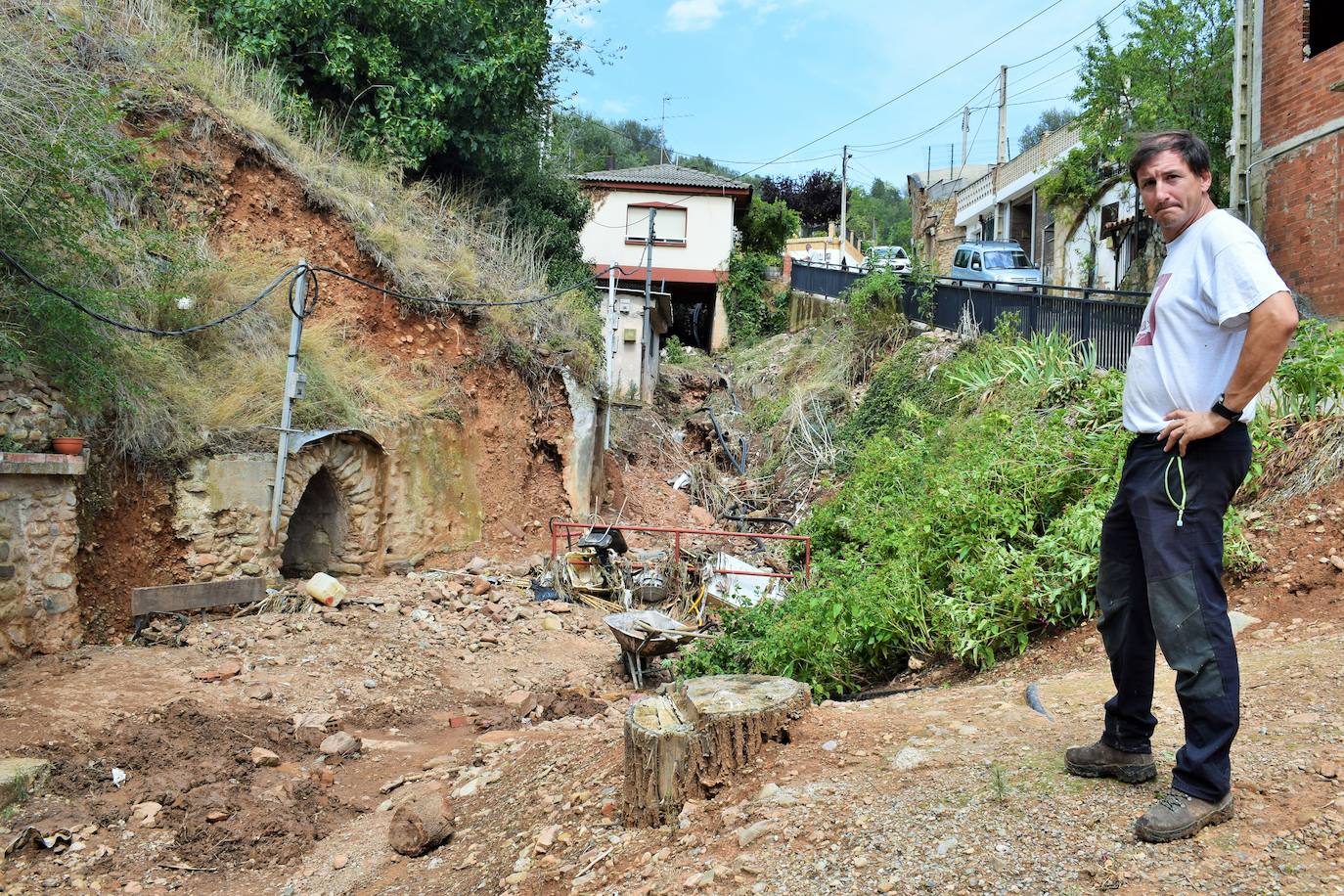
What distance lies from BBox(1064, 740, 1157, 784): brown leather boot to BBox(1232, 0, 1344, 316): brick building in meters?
12.2

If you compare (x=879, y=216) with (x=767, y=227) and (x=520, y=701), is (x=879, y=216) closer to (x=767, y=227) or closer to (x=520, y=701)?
(x=767, y=227)

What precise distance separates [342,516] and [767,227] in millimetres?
23486

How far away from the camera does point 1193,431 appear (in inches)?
112

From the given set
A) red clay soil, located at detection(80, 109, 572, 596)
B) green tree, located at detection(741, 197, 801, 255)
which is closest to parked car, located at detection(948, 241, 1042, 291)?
green tree, located at detection(741, 197, 801, 255)

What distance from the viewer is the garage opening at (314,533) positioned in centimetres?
1148

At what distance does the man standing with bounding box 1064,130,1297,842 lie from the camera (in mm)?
2781

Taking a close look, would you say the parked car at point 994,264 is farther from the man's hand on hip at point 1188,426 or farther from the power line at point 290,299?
the man's hand on hip at point 1188,426

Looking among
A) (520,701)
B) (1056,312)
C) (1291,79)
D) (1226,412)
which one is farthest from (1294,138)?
(1226,412)

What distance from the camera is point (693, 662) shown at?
25.9 ft

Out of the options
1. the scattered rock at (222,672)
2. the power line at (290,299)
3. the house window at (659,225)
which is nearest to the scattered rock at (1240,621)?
the scattered rock at (222,672)

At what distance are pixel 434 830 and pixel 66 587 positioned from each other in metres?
5.12

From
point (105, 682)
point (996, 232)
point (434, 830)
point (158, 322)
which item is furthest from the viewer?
point (996, 232)

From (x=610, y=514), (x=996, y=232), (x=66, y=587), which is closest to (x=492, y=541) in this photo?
(x=610, y=514)

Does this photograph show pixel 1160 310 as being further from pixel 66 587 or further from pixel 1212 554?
pixel 66 587
